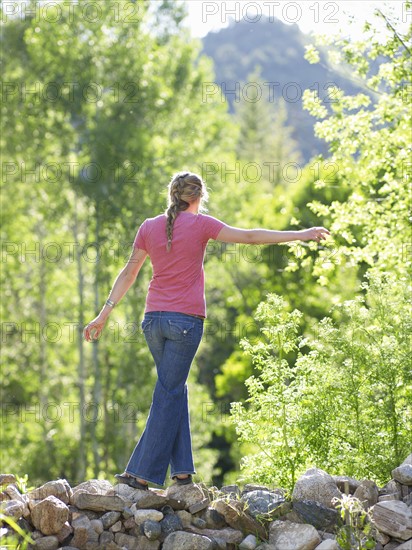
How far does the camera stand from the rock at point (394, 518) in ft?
18.4

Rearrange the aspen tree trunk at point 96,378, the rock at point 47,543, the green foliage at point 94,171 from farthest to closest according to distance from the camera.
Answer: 1. the aspen tree trunk at point 96,378
2. the green foliage at point 94,171
3. the rock at point 47,543

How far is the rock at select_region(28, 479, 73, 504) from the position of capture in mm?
6035

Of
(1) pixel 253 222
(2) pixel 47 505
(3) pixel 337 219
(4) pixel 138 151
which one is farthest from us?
(1) pixel 253 222

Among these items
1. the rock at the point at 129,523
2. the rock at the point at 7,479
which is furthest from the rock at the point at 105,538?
the rock at the point at 7,479

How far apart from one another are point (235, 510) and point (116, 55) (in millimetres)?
17624

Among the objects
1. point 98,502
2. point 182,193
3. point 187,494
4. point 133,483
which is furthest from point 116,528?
point 182,193

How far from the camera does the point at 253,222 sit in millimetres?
26812

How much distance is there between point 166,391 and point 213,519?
0.89 meters

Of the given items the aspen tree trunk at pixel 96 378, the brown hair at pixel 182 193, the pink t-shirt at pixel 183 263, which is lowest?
the aspen tree trunk at pixel 96 378

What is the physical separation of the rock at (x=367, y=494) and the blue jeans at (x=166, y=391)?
1143 mm

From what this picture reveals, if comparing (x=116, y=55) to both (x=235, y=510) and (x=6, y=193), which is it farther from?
(x=235, y=510)

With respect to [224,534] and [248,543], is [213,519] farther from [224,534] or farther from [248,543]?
[248,543]

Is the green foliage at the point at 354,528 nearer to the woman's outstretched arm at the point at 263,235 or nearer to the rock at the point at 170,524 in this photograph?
the rock at the point at 170,524

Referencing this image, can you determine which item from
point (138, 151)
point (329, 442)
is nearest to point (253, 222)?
point (138, 151)
